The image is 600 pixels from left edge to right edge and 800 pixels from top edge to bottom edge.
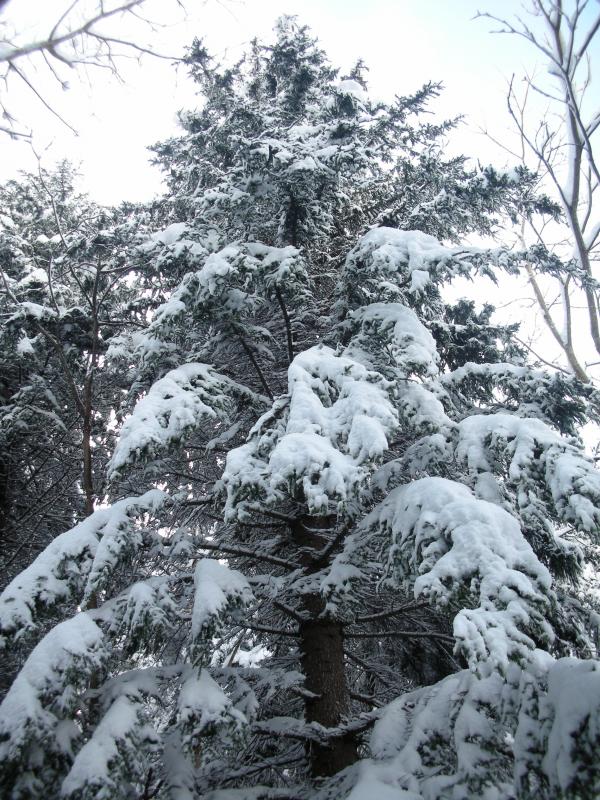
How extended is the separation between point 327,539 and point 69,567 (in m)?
2.87

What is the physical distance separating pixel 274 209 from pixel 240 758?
5.74m

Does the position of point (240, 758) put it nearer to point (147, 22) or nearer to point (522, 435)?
point (522, 435)

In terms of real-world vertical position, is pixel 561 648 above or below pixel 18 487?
below

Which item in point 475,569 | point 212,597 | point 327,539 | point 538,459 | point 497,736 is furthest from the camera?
point 327,539

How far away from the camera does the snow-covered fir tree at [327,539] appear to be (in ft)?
7.66

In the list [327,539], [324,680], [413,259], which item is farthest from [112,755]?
[413,259]

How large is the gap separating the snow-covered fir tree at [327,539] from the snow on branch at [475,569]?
0.01 m

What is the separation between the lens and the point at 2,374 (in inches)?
344

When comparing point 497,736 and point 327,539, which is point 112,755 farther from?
point 327,539

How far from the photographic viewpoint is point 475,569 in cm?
246

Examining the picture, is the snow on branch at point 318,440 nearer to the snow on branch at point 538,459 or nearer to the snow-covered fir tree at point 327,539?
the snow-covered fir tree at point 327,539

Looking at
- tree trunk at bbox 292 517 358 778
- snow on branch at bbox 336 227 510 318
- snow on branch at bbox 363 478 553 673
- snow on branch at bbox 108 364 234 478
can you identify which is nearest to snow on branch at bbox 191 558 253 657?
snow on branch at bbox 108 364 234 478

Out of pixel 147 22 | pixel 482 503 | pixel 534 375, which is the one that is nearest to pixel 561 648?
pixel 482 503

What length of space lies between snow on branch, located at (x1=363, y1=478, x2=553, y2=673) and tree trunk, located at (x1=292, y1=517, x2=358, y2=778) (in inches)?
64.9
